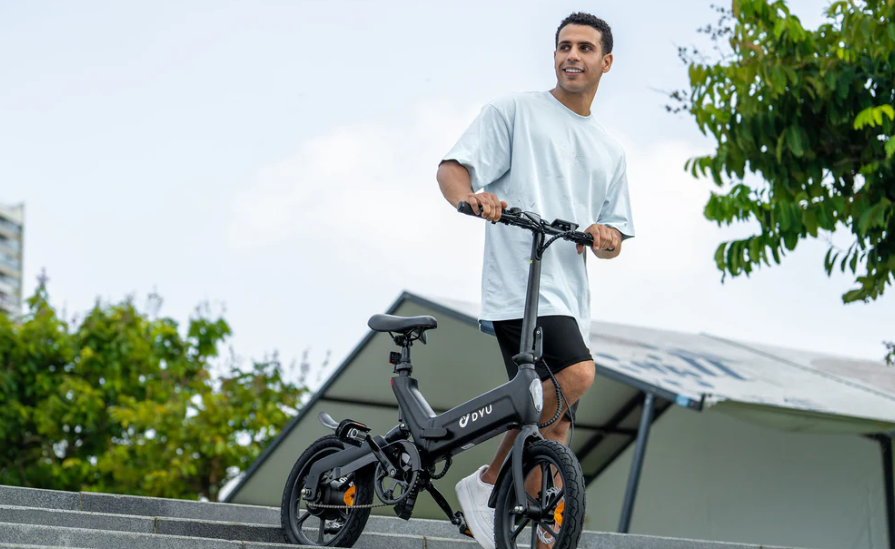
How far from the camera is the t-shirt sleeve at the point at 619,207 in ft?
13.1

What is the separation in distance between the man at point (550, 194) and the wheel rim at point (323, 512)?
0.53 meters

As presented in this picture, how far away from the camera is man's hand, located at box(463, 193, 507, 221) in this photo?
3443 mm

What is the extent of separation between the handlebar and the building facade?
12919 cm

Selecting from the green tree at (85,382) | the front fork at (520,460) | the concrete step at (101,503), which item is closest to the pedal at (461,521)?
the front fork at (520,460)

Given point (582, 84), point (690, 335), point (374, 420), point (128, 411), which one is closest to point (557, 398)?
point (582, 84)

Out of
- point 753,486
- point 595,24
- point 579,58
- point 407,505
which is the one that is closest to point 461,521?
point 407,505

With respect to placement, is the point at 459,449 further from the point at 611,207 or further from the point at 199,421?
the point at 199,421

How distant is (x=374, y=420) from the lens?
460 inches

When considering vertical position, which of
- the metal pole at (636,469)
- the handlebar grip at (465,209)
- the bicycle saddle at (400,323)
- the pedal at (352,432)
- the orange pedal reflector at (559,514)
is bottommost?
the metal pole at (636,469)

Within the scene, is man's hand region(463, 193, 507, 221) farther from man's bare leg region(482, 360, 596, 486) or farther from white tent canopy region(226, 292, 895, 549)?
white tent canopy region(226, 292, 895, 549)

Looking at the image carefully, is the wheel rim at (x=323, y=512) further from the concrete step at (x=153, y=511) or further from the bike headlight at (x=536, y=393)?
the bike headlight at (x=536, y=393)

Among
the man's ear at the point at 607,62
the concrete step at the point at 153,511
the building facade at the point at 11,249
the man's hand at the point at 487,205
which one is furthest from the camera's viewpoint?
the building facade at the point at 11,249

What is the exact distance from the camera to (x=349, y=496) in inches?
162

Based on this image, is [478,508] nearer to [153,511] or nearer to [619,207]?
[619,207]
